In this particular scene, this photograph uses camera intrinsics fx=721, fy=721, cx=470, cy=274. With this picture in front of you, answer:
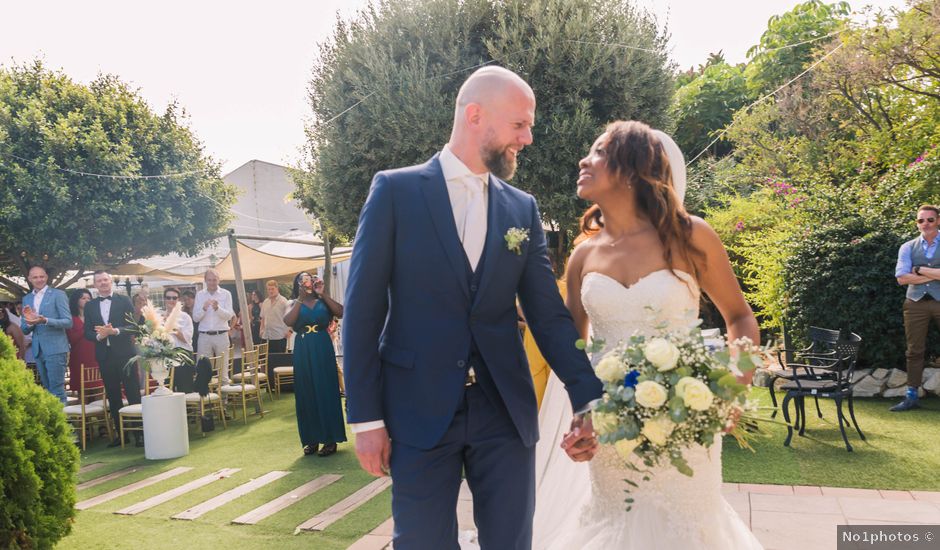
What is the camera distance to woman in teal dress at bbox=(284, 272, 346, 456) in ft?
26.3

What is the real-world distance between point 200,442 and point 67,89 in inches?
505

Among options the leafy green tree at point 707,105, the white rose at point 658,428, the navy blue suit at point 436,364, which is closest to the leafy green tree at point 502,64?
the navy blue suit at point 436,364

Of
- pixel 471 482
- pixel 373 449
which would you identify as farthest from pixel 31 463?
pixel 471 482

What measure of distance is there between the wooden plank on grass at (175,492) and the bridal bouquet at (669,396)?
5.23 meters

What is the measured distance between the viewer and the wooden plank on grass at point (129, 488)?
6551mm

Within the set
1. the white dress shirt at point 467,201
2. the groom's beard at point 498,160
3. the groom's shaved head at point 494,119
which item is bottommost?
the white dress shirt at point 467,201

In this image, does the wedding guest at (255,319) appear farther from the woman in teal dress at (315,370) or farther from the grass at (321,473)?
the woman in teal dress at (315,370)

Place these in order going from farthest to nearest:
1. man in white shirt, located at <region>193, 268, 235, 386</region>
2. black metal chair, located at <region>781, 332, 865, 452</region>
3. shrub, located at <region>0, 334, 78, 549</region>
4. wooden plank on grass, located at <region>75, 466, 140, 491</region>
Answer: man in white shirt, located at <region>193, 268, 235, 386</region> → wooden plank on grass, located at <region>75, 466, 140, 491</region> → black metal chair, located at <region>781, 332, 865, 452</region> → shrub, located at <region>0, 334, 78, 549</region>

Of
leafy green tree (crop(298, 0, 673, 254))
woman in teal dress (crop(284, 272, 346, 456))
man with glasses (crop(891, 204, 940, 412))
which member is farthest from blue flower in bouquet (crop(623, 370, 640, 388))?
man with glasses (crop(891, 204, 940, 412))

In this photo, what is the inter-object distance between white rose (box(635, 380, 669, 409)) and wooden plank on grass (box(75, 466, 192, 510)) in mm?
5921

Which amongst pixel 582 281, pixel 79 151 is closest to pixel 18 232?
pixel 79 151

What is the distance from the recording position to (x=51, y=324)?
33.1 feet

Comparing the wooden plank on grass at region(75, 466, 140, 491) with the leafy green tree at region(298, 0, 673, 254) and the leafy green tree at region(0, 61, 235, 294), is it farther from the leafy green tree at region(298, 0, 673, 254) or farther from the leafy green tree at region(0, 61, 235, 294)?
the leafy green tree at region(0, 61, 235, 294)

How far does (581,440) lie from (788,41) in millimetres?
26000
